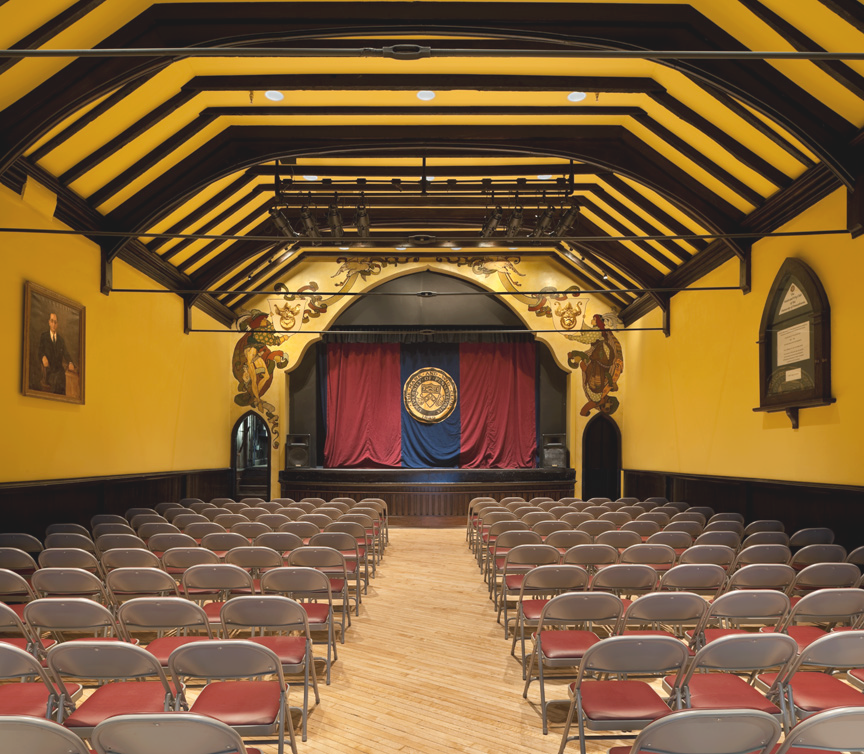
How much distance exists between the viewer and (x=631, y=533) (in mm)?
6859

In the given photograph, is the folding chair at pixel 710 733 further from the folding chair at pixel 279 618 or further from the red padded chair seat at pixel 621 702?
the folding chair at pixel 279 618

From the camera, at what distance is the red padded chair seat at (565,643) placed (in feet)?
13.4

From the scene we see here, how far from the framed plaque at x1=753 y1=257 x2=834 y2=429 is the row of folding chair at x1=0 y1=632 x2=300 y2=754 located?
22.1ft

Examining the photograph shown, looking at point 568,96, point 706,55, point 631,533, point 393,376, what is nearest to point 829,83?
point 568,96

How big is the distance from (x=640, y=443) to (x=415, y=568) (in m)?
6.70

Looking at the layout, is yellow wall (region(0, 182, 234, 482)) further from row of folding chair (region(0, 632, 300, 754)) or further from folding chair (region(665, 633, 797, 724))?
folding chair (region(665, 633, 797, 724))

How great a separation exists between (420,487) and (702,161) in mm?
8903

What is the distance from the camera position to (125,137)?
8250mm

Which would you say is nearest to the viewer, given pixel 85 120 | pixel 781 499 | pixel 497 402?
pixel 85 120

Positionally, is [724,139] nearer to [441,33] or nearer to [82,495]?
[441,33]

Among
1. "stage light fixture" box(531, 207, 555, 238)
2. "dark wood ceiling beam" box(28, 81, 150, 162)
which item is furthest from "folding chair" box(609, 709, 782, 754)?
"stage light fixture" box(531, 207, 555, 238)

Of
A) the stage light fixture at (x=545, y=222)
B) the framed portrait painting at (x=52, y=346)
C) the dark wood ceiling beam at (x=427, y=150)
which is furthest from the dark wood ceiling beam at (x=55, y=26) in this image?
the stage light fixture at (x=545, y=222)

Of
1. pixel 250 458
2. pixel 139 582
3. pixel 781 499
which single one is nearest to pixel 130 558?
pixel 139 582

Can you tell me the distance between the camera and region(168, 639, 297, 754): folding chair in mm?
3094
